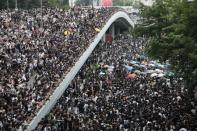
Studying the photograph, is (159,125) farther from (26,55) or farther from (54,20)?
(54,20)

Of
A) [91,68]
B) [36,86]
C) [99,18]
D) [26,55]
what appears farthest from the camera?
[99,18]

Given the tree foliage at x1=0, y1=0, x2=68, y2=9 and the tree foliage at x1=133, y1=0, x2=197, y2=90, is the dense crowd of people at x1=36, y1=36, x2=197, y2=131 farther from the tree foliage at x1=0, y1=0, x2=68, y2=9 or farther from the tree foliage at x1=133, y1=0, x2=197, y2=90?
the tree foliage at x1=0, y1=0, x2=68, y2=9

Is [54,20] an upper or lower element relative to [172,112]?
upper

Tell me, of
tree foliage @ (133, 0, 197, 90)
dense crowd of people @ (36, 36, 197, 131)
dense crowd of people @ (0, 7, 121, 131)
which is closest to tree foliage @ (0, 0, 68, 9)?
dense crowd of people @ (0, 7, 121, 131)

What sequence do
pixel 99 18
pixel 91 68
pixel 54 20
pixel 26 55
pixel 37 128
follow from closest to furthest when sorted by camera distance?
pixel 37 128 → pixel 26 55 → pixel 91 68 → pixel 54 20 → pixel 99 18

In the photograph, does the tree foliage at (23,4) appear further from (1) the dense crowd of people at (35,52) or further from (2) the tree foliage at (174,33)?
(2) the tree foliage at (174,33)

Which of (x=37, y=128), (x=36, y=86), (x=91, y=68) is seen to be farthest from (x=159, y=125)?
(x=91, y=68)
